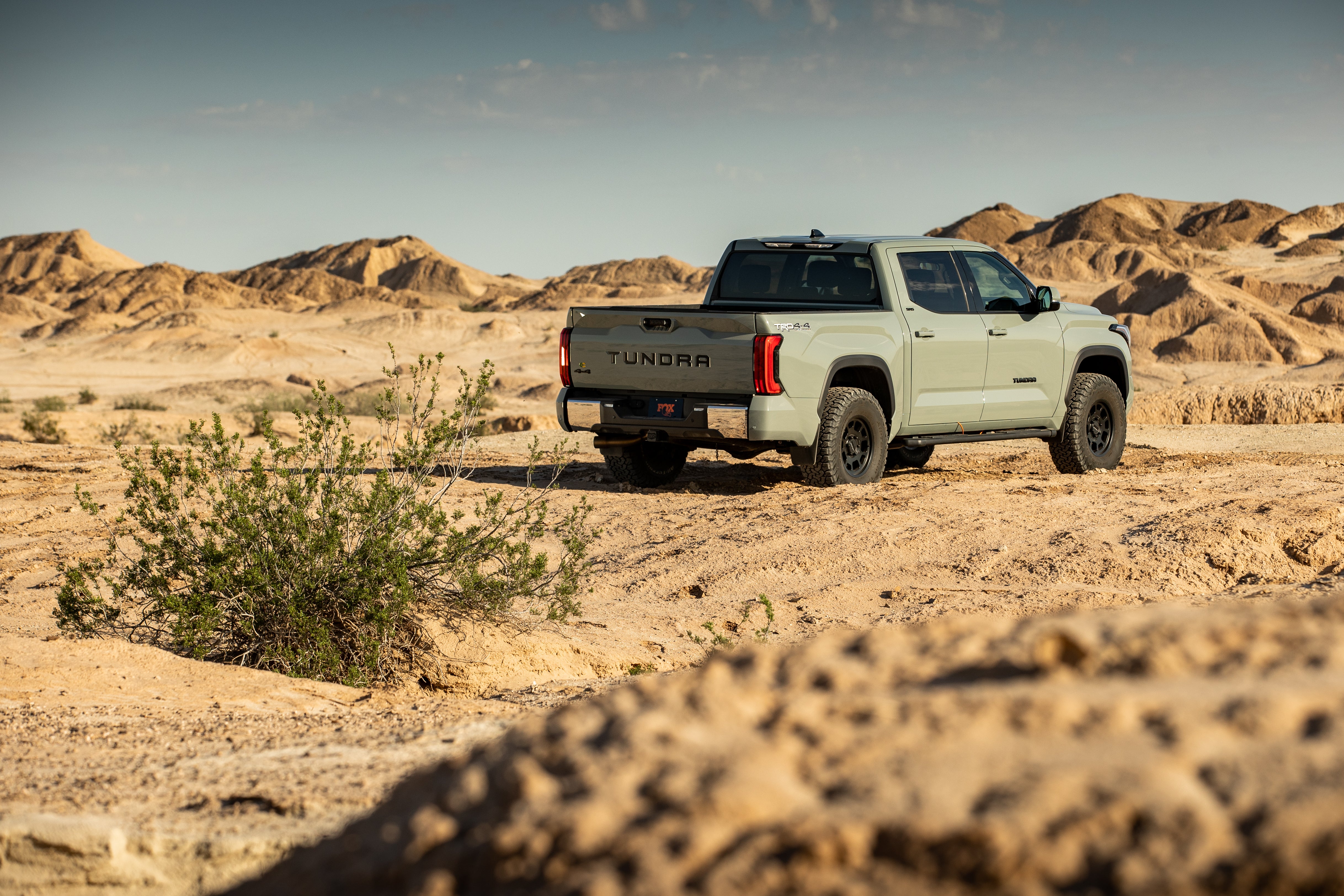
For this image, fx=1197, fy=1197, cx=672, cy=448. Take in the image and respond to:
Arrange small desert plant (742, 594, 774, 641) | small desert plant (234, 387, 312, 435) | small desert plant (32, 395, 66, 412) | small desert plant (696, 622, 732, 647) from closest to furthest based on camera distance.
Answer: small desert plant (696, 622, 732, 647) → small desert plant (742, 594, 774, 641) → small desert plant (234, 387, 312, 435) → small desert plant (32, 395, 66, 412)

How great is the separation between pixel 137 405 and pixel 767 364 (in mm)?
16901

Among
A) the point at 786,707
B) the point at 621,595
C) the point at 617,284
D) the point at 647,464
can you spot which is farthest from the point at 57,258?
the point at 786,707

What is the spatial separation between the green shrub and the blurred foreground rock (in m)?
3.02

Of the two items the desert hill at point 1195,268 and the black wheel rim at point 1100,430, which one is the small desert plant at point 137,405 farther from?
the desert hill at point 1195,268

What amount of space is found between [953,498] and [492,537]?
12.0 ft

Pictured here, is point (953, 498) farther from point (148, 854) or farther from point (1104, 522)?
point (148, 854)

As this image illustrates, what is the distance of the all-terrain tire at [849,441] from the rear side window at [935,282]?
93 cm

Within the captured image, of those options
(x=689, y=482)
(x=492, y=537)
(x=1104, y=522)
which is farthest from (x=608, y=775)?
(x=689, y=482)

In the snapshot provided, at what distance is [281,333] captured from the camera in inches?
1864

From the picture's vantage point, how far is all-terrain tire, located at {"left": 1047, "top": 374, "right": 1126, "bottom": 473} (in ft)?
33.6

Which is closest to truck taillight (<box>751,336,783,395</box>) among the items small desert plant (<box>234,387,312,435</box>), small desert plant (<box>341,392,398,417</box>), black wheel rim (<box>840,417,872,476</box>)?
black wheel rim (<box>840,417,872,476</box>)

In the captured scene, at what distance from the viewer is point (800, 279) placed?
384 inches

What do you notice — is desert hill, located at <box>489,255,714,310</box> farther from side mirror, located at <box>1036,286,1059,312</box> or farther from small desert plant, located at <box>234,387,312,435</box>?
side mirror, located at <box>1036,286,1059,312</box>

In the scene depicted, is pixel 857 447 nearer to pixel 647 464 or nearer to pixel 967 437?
pixel 967 437
